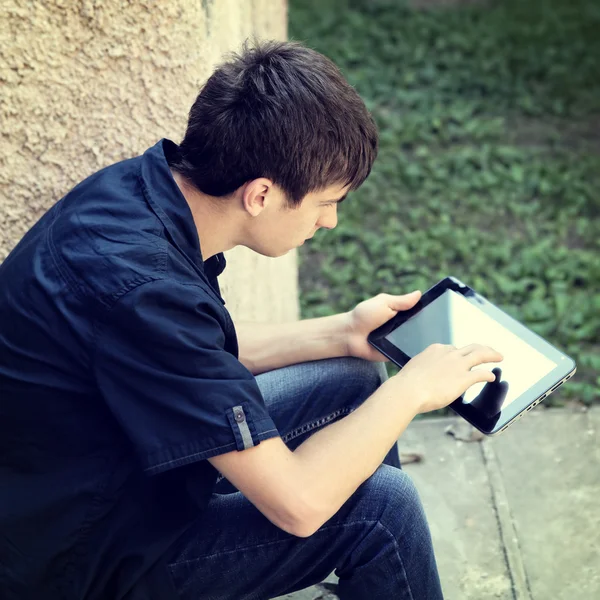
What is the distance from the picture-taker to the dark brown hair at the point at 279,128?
1666 millimetres

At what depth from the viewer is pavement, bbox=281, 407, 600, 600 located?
2293mm

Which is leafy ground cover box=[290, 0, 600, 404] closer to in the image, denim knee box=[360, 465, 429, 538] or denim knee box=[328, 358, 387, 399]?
denim knee box=[328, 358, 387, 399]

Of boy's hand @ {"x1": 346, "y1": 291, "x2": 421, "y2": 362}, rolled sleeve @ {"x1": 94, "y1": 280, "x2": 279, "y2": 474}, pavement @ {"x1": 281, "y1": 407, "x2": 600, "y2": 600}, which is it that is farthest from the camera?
pavement @ {"x1": 281, "y1": 407, "x2": 600, "y2": 600}

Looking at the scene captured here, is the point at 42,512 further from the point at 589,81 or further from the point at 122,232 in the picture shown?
the point at 589,81

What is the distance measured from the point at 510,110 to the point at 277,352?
3.35 m

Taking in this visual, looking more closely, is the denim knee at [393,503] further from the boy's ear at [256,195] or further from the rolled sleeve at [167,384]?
the boy's ear at [256,195]

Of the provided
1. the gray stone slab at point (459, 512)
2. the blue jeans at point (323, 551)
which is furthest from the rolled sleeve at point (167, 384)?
the gray stone slab at point (459, 512)

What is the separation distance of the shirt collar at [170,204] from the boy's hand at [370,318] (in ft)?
1.87

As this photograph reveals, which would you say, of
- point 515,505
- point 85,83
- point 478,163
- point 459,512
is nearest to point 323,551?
point 459,512

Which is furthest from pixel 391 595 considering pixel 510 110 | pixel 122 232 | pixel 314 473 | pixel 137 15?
pixel 510 110

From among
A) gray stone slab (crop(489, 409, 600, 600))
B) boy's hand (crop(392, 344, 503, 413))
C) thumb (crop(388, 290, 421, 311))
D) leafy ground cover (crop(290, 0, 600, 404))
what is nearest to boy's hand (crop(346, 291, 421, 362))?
thumb (crop(388, 290, 421, 311))

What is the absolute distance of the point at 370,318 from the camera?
2113 millimetres

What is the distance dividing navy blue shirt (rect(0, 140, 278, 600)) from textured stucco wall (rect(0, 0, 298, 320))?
373 millimetres

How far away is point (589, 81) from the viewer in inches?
209
